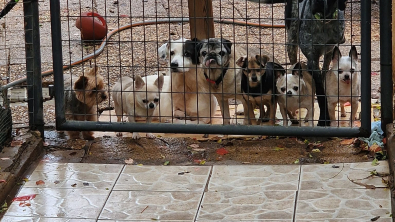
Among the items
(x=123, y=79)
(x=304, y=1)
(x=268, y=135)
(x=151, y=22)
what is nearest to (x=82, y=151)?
(x=123, y=79)

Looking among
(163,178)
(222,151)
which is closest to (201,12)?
(222,151)

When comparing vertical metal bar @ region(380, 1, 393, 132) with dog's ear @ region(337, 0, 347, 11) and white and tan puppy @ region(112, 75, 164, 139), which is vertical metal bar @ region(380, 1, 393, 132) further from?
white and tan puppy @ region(112, 75, 164, 139)

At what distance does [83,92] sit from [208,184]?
1860mm

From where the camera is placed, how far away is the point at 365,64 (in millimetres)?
5750

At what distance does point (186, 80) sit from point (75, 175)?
2180mm

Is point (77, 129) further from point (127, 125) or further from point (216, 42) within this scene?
point (216, 42)

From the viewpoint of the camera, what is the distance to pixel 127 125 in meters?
Answer: 6.16

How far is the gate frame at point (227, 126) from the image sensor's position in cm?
574

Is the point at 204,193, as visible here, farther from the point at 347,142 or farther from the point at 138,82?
the point at 138,82

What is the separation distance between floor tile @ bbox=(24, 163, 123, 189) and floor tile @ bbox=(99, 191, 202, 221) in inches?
11.7

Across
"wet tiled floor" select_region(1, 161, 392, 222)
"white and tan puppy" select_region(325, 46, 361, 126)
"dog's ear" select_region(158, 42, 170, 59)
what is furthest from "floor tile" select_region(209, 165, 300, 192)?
"dog's ear" select_region(158, 42, 170, 59)

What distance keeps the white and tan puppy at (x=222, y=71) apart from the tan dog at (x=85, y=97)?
1.05 metres

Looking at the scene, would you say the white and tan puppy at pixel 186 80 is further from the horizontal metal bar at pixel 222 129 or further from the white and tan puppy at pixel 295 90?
the white and tan puppy at pixel 295 90

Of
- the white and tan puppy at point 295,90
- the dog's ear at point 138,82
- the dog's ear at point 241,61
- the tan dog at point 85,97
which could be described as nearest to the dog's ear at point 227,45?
the dog's ear at point 241,61
